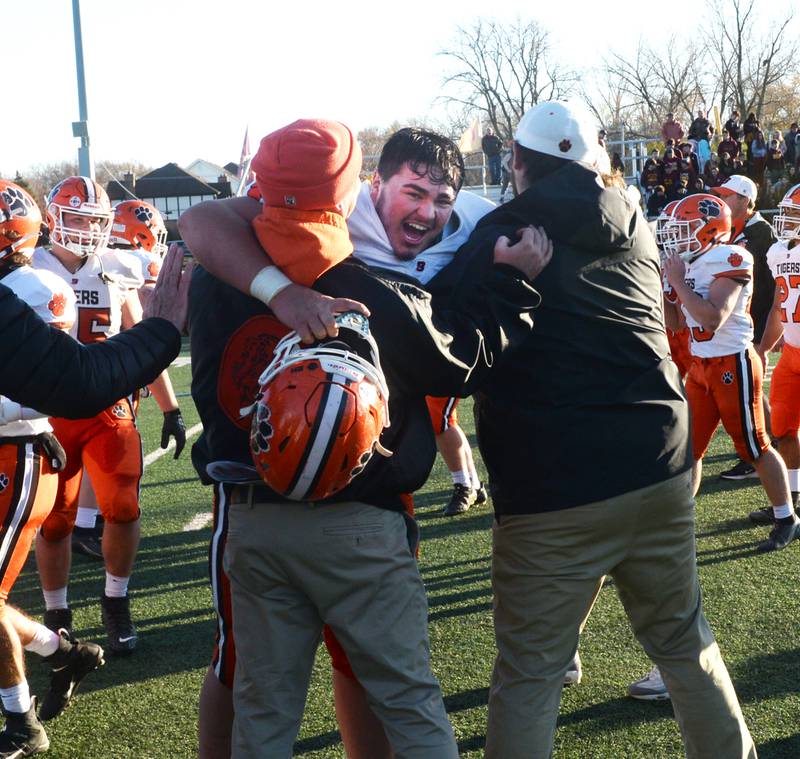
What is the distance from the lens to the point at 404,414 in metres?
2.24

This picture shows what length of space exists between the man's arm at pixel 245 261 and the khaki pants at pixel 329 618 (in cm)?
43

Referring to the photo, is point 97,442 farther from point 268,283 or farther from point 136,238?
point 136,238

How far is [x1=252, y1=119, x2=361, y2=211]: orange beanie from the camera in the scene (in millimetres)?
2082

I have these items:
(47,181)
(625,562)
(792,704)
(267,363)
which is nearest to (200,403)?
(267,363)

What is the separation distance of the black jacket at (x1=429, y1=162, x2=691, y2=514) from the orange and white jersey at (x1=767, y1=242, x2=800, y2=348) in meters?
3.72

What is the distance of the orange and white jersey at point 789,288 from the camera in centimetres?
581

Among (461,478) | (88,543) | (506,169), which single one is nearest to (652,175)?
(461,478)

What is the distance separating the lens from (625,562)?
255 cm

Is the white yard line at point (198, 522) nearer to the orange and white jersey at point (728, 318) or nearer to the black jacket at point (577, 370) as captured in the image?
the orange and white jersey at point (728, 318)

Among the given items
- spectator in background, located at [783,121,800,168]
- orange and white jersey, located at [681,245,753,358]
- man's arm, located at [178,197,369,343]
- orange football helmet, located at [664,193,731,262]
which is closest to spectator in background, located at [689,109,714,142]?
spectator in background, located at [783,121,800,168]

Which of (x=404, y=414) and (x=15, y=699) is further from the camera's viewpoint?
(x=15, y=699)

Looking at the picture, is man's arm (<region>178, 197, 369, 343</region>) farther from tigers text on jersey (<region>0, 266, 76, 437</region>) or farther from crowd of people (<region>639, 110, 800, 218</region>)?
crowd of people (<region>639, 110, 800, 218</region>)

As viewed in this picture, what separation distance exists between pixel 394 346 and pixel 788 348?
440 cm

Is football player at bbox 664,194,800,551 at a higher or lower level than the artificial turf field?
higher
